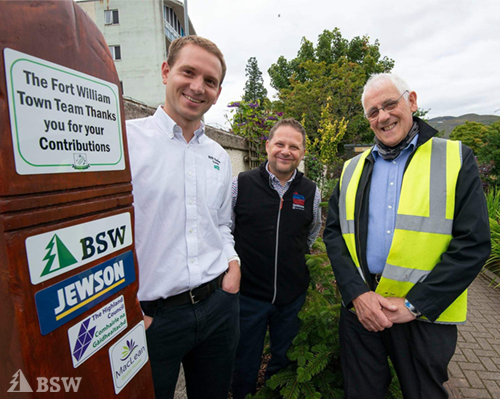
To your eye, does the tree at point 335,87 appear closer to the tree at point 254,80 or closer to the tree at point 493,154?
the tree at point 493,154

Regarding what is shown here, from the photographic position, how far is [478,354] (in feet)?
10.9

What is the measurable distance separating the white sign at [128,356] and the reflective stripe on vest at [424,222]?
129 cm

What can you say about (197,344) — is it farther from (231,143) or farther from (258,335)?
(231,143)

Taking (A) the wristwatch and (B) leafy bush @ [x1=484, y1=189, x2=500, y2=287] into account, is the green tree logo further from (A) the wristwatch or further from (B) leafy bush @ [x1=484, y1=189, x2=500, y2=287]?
(B) leafy bush @ [x1=484, y1=189, x2=500, y2=287]

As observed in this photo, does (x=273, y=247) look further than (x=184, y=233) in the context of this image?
Yes

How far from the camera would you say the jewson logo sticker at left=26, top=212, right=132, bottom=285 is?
2.07 ft

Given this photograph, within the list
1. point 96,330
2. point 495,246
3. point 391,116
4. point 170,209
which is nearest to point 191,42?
point 170,209

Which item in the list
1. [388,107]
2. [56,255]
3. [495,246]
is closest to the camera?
[56,255]

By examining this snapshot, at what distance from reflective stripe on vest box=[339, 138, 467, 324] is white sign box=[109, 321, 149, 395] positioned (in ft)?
4.22

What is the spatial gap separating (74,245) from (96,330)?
256 millimetres

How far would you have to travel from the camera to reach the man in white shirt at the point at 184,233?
4.32ft

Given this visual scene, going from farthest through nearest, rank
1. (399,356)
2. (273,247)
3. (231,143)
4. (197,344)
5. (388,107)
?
(231,143) < (273,247) < (388,107) < (399,356) < (197,344)

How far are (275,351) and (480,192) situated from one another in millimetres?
1820

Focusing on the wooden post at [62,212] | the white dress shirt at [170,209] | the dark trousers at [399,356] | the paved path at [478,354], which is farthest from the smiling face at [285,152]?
the paved path at [478,354]
